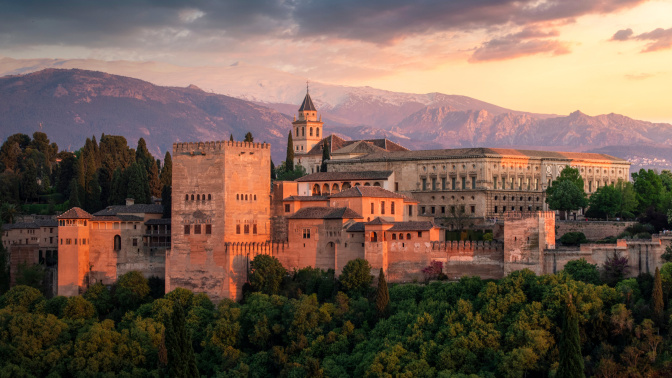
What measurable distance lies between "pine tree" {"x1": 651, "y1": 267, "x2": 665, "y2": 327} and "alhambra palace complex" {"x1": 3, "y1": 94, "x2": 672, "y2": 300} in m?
4.22

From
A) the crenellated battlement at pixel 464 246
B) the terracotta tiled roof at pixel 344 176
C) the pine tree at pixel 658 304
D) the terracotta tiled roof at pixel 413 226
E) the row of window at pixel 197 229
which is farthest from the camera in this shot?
the terracotta tiled roof at pixel 344 176

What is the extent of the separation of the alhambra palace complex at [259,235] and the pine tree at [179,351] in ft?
34.1

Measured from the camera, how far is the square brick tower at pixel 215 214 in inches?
2197

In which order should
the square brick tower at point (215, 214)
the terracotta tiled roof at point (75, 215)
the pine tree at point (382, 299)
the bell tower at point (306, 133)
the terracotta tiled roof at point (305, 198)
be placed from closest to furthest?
1. the pine tree at point (382, 299)
2. the square brick tower at point (215, 214)
3. the terracotta tiled roof at point (75, 215)
4. the terracotta tiled roof at point (305, 198)
5. the bell tower at point (306, 133)

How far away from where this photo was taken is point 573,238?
59.3m

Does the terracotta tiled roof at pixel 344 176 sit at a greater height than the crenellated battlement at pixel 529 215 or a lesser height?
greater

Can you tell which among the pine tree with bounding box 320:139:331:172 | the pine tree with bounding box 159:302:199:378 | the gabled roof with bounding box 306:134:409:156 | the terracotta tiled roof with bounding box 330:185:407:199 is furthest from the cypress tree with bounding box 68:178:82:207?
the pine tree with bounding box 159:302:199:378

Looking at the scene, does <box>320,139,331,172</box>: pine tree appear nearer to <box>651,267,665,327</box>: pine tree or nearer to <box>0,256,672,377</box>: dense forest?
<box>0,256,672,377</box>: dense forest

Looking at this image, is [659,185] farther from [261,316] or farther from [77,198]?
[77,198]

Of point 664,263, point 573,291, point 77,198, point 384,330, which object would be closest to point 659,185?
point 664,263

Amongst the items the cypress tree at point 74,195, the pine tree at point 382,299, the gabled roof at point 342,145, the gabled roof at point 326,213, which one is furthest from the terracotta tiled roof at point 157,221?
the gabled roof at point 342,145

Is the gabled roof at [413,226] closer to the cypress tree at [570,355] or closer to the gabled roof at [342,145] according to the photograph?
the cypress tree at [570,355]

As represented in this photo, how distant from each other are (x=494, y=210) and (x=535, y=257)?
2158 cm

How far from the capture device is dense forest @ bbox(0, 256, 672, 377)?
43.5m
